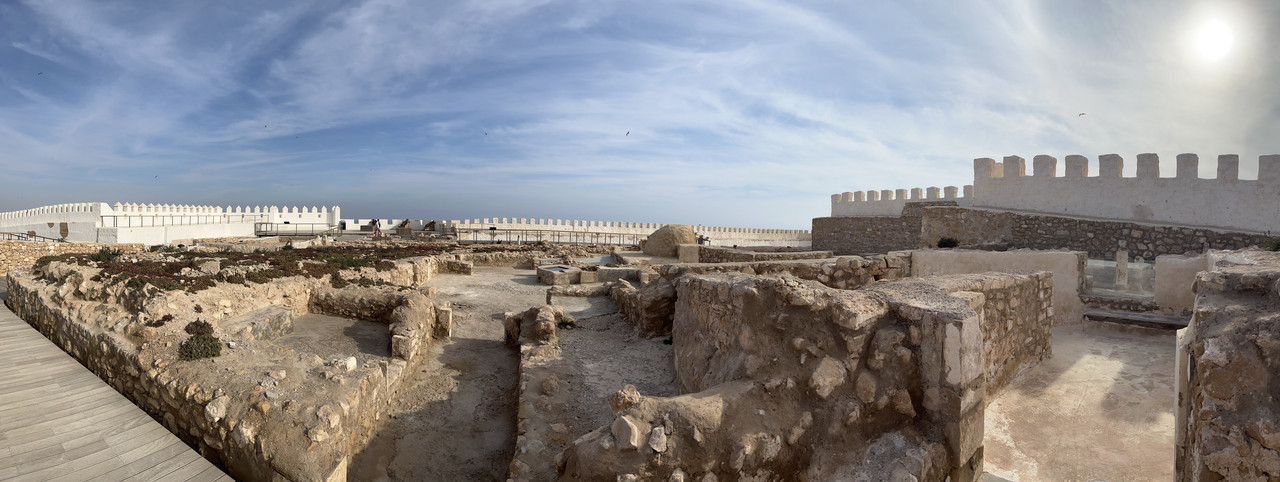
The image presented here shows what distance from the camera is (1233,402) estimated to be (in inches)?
104

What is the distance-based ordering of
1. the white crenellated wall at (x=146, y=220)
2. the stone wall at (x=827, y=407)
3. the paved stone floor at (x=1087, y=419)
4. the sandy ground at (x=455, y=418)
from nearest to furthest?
the stone wall at (x=827, y=407) < the paved stone floor at (x=1087, y=419) < the sandy ground at (x=455, y=418) < the white crenellated wall at (x=146, y=220)

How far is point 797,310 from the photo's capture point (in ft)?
13.4

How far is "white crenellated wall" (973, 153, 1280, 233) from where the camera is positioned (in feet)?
42.8

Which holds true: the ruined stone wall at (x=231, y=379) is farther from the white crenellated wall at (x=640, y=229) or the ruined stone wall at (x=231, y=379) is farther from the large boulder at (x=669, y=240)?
the white crenellated wall at (x=640, y=229)

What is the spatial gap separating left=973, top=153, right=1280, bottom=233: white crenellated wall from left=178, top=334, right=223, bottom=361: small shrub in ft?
62.6

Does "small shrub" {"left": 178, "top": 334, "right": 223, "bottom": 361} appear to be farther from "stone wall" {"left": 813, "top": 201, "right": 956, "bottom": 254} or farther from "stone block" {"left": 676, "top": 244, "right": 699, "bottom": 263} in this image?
"stone wall" {"left": 813, "top": 201, "right": 956, "bottom": 254}

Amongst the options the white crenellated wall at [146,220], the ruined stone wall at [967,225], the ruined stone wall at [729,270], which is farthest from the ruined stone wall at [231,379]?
the white crenellated wall at [146,220]

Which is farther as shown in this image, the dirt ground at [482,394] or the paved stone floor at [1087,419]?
the dirt ground at [482,394]

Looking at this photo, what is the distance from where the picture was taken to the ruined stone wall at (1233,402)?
251 cm

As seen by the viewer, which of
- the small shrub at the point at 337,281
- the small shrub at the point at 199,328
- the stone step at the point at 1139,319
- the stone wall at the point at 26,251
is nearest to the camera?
the small shrub at the point at 199,328

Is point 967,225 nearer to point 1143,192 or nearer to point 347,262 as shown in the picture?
point 1143,192

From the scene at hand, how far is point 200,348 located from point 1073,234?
18495mm

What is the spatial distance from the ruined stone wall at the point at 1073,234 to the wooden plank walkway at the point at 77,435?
→ 702 inches

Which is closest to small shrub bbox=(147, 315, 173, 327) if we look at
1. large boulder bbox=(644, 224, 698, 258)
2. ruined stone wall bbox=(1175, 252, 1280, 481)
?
ruined stone wall bbox=(1175, 252, 1280, 481)
